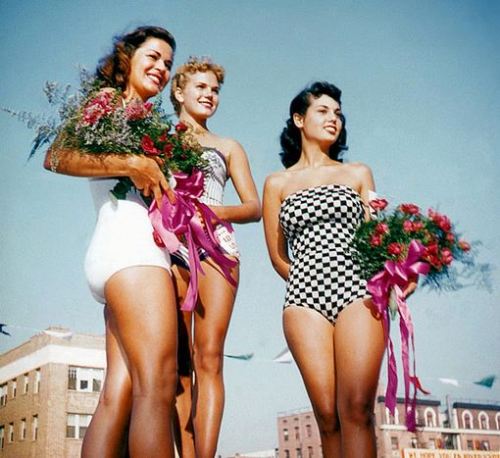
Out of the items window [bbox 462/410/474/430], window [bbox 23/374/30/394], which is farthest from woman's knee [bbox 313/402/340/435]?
window [bbox 462/410/474/430]

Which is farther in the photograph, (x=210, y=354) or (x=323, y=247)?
(x=323, y=247)

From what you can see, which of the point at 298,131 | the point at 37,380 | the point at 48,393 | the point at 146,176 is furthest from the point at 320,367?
the point at 37,380

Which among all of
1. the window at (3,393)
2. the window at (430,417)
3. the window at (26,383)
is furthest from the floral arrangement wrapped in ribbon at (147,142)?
the window at (430,417)

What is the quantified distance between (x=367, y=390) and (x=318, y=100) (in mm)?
1692

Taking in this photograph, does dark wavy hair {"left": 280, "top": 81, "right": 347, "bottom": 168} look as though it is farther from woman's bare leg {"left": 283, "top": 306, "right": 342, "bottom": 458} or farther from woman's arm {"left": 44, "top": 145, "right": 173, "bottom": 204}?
woman's arm {"left": 44, "top": 145, "right": 173, "bottom": 204}

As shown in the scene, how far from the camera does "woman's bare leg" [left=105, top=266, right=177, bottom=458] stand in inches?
82.4

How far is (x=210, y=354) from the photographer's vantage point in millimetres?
2674

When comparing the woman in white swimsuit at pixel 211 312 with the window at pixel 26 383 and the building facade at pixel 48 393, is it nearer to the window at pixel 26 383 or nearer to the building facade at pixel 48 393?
the building facade at pixel 48 393

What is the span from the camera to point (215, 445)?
8.50 ft

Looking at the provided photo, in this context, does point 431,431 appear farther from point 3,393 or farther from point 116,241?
point 116,241

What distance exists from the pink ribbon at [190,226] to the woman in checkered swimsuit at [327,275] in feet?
1.53

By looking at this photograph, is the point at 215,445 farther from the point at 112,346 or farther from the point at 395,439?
the point at 395,439

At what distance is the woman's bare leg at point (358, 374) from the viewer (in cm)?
268

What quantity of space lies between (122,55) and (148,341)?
1.32m
